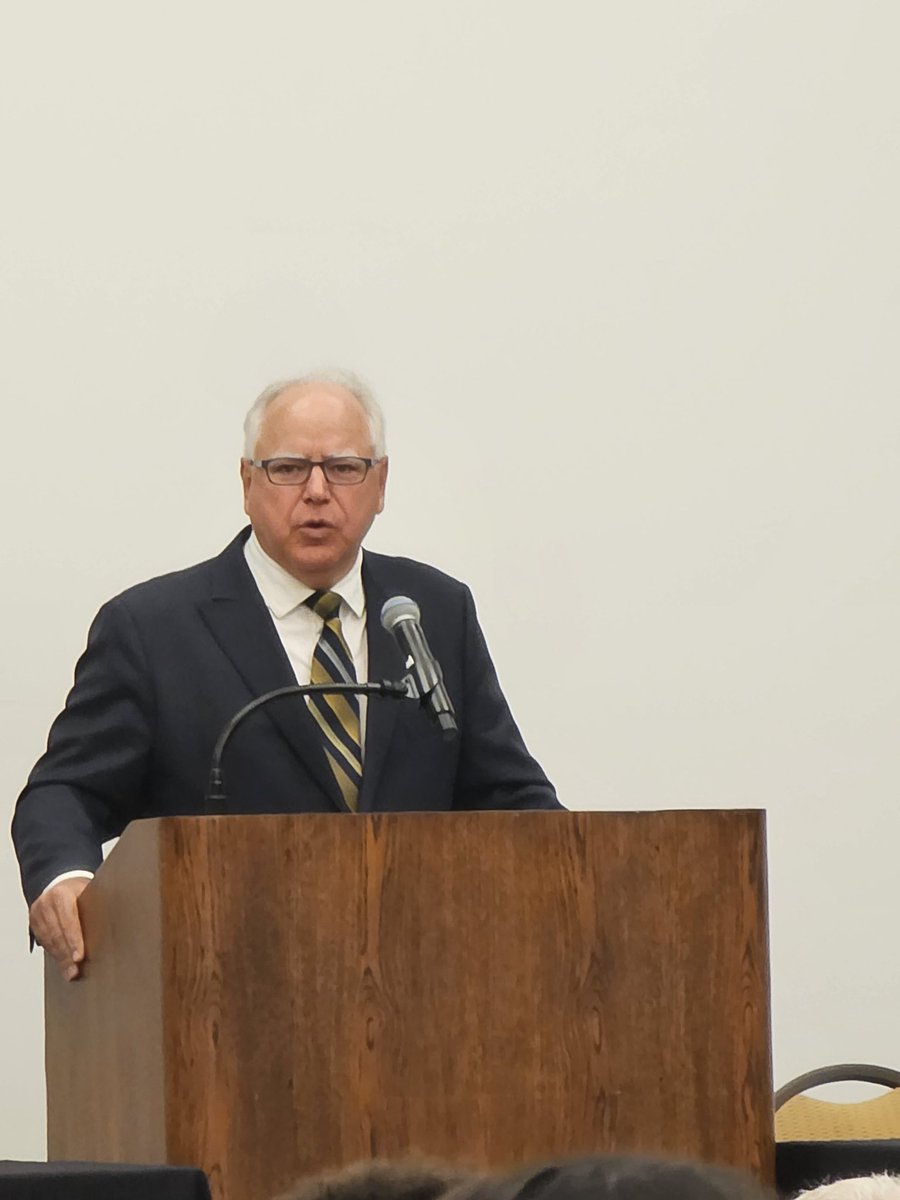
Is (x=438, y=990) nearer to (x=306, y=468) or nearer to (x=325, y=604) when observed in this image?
(x=325, y=604)

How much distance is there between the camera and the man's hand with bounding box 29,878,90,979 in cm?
267

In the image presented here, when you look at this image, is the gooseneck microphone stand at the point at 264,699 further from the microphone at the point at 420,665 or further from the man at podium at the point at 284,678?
the man at podium at the point at 284,678

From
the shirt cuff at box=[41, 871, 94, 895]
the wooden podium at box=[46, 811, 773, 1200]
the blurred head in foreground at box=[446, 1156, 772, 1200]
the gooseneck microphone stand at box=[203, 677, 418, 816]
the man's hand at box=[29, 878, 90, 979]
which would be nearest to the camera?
the blurred head in foreground at box=[446, 1156, 772, 1200]

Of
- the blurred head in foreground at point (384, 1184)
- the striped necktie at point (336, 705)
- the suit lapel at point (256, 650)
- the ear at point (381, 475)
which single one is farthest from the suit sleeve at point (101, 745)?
the blurred head in foreground at point (384, 1184)

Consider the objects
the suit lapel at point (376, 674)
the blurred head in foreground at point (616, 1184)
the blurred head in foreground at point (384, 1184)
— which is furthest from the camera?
the suit lapel at point (376, 674)

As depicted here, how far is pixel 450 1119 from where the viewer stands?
231 cm

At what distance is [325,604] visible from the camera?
322 cm

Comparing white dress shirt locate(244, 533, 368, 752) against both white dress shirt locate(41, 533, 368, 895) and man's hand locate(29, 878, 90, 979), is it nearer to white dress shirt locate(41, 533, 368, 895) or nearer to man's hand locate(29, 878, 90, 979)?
white dress shirt locate(41, 533, 368, 895)

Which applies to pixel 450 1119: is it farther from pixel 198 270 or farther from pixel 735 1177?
pixel 198 270

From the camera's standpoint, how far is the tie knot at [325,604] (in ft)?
10.6

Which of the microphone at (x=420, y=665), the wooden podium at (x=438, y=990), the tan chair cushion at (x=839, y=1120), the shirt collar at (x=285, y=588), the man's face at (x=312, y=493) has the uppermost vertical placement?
the man's face at (x=312, y=493)

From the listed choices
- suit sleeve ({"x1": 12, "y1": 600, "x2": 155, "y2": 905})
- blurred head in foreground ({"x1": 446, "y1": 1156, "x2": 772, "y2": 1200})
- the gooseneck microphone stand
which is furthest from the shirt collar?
blurred head in foreground ({"x1": 446, "y1": 1156, "x2": 772, "y2": 1200})

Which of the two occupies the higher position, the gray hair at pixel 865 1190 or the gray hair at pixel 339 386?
the gray hair at pixel 339 386

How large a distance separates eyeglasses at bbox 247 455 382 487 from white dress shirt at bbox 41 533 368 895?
0.12 m
